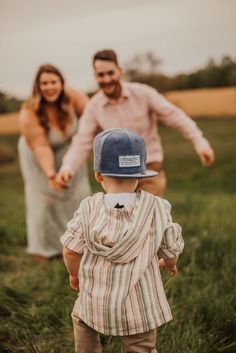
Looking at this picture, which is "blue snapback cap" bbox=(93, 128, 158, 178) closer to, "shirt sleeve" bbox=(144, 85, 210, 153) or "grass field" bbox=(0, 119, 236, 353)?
"grass field" bbox=(0, 119, 236, 353)

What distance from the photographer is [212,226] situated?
13.5ft

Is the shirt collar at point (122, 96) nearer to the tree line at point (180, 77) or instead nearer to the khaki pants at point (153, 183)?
the khaki pants at point (153, 183)

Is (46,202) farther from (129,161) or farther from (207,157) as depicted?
(129,161)

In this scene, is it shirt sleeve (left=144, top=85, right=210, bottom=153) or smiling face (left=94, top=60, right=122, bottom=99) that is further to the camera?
shirt sleeve (left=144, top=85, right=210, bottom=153)

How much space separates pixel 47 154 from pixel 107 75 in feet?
3.14

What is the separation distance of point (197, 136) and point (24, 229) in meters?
2.08

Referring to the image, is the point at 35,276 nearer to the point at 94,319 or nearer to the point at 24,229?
the point at 24,229

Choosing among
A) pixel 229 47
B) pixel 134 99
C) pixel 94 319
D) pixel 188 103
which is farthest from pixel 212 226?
pixel 229 47

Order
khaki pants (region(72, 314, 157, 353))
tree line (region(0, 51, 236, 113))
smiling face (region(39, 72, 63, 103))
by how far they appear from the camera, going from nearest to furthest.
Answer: khaki pants (region(72, 314, 157, 353)) < smiling face (region(39, 72, 63, 103)) < tree line (region(0, 51, 236, 113))

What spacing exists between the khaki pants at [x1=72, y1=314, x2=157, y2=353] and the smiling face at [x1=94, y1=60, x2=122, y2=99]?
1.89m

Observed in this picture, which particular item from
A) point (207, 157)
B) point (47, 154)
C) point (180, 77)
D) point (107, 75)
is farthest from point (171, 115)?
point (180, 77)

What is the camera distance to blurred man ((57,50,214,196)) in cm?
338

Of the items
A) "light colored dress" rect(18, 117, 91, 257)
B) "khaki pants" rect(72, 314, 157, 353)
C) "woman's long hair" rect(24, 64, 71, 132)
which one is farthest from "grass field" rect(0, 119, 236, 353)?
"woman's long hair" rect(24, 64, 71, 132)

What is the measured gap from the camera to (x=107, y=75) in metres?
3.37
